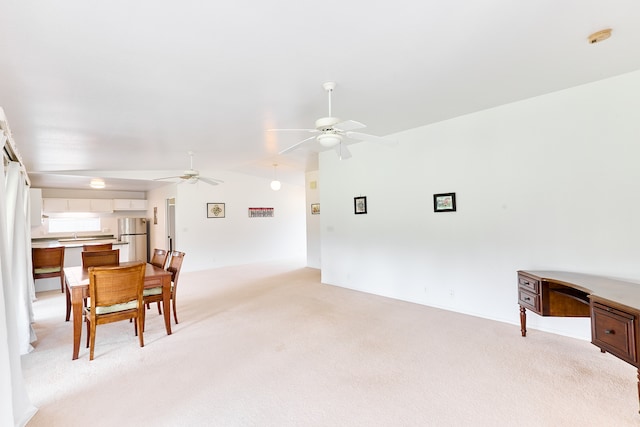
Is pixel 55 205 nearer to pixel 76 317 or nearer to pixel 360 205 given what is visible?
pixel 76 317

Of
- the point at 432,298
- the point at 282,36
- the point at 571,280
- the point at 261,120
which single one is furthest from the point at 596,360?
the point at 261,120

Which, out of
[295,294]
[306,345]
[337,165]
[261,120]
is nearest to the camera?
[306,345]

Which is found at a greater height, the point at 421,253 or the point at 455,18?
the point at 455,18

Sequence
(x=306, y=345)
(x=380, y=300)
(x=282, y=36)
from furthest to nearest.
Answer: (x=380, y=300), (x=306, y=345), (x=282, y=36)

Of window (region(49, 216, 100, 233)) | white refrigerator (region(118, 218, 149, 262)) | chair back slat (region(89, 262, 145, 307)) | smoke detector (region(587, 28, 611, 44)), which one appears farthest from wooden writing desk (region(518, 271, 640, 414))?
window (region(49, 216, 100, 233))

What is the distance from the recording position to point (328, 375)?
8.14 feet

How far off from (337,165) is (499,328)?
11.5ft

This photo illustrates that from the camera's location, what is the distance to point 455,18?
74.2 inches

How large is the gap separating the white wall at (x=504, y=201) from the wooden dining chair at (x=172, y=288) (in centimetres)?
283

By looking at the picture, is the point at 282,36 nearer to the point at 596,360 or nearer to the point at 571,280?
the point at 571,280

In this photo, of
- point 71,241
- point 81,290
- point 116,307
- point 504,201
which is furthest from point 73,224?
point 504,201

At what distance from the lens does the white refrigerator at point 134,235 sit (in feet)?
28.0

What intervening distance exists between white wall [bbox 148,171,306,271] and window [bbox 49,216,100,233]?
1572 millimetres

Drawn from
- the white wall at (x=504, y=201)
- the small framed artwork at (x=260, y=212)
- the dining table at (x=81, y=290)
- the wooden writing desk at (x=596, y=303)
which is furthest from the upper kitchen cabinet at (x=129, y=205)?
the wooden writing desk at (x=596, y=303)
